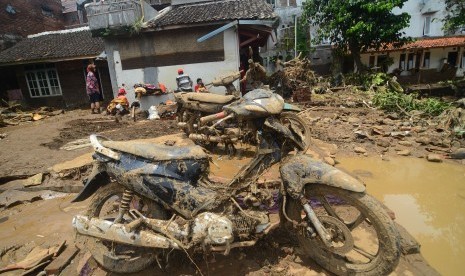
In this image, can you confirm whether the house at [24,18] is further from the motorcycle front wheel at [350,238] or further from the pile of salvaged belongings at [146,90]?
the motorcycle front wheel at [350,238]

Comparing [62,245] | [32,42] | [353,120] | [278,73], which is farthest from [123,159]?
[32,42]

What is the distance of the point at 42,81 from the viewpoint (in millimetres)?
17000

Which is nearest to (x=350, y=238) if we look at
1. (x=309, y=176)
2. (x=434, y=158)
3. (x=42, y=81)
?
(x=309, y=176)

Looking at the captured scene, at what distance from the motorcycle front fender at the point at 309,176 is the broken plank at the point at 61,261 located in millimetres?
2417

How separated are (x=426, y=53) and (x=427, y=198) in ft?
77.5

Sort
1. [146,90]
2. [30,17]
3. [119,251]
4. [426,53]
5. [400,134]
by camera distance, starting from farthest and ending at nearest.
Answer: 1. [426,53]
2. [30,17]
3. [146,90]
4. [400,134]
5. [119,251]

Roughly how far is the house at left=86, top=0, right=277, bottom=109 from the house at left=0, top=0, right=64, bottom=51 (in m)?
11.1

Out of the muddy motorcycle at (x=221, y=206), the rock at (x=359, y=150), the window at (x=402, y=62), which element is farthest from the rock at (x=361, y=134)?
the window at (x=402, y=62)

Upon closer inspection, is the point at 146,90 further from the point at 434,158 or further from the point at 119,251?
the point at 434,158

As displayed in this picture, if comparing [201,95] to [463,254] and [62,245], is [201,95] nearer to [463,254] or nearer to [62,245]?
[62,245]

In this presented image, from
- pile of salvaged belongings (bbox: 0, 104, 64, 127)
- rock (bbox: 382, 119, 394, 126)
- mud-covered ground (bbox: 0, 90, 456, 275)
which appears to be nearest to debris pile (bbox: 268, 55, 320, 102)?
mud-covered ground (bbox: 0, 90, 456, 275)

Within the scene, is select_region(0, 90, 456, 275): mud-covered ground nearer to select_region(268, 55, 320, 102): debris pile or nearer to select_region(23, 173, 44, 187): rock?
select_region(23, 173, 44, 187): rock

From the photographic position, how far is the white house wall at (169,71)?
11422 millimetres

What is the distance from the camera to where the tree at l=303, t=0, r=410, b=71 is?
48.7ft
